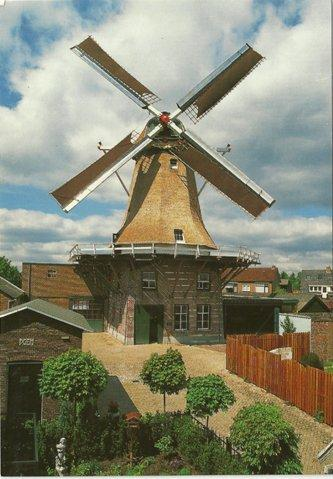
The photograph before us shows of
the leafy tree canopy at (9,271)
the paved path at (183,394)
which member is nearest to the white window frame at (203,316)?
the paved path at (183,394)

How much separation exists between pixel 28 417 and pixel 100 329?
17415 mm

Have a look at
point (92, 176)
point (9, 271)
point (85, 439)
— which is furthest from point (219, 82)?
point (9, 271)

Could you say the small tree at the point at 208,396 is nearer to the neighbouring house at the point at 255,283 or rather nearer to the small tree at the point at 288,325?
the small tree at the point at 288,325

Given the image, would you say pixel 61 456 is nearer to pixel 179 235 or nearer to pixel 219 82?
pixel 179 235

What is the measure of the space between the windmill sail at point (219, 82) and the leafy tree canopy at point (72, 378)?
1402 cm

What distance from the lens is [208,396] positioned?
1103 centimetres

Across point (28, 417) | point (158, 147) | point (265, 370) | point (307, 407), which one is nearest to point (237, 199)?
point (158, 147)

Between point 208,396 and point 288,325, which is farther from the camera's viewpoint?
point 288,325

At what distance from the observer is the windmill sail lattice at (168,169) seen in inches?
812

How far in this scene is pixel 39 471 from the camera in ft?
33.6

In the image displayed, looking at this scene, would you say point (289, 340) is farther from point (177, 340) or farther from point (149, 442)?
point (149, 442)

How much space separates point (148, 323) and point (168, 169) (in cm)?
824

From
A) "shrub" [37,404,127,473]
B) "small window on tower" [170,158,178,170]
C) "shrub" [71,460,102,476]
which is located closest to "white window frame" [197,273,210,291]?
"small window on tower" [170,158,178,170]

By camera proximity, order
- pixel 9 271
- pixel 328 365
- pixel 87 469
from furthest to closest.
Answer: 1. pixel 9 271
2. pixel 328 365
3. pixel 87 469
